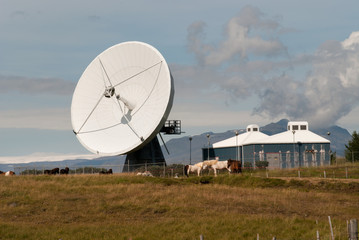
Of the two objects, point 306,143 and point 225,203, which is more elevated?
point 306,143

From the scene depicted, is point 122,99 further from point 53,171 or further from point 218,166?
point 218,166

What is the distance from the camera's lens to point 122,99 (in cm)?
6394

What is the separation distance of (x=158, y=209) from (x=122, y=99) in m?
26.8

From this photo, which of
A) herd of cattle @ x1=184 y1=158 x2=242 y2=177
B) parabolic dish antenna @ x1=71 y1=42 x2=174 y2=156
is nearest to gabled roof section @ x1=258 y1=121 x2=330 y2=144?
herd of cattle @ x1=184 y1=158 x2=242 y2=177

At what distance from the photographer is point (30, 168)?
7794cm

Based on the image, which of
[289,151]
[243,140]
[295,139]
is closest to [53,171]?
[289,151]

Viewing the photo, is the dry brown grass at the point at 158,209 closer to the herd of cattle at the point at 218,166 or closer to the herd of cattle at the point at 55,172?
the herd of cattle at the point at 218,166

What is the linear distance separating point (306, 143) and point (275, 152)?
526cm

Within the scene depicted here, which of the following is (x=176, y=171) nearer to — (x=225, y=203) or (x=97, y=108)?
(x=97, y=108)

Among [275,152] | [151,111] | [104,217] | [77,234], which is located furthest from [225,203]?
[275,152]

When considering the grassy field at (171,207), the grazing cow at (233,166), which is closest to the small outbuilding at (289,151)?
the grazing cow at (233,166)

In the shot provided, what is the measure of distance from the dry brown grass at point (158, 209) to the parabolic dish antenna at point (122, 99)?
900cm

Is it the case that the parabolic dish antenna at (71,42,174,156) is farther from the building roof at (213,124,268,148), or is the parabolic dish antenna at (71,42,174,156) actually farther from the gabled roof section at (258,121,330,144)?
the building roof at (213,124,268,148)

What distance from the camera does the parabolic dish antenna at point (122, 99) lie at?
201ft
